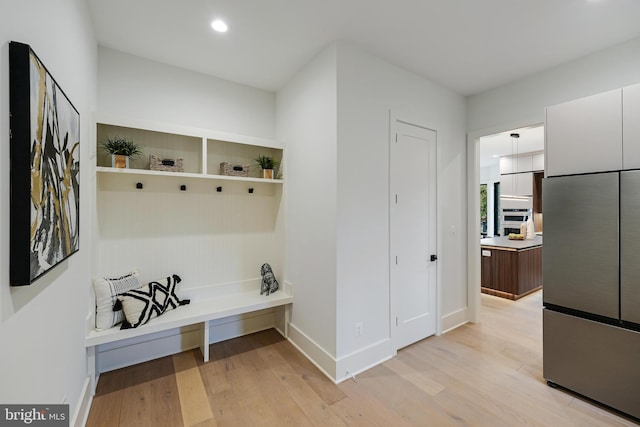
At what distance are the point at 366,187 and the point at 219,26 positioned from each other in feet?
5.76

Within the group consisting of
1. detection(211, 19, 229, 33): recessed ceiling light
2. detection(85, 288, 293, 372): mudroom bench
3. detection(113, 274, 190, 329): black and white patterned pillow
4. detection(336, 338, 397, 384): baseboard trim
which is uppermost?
detection(211, 19, 229, 33): recessed ceiling light

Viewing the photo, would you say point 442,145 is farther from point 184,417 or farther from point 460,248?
point 184,417

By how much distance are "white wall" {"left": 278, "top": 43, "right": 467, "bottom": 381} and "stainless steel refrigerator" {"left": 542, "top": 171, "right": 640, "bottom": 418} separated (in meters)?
1.30

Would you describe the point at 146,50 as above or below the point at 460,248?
above

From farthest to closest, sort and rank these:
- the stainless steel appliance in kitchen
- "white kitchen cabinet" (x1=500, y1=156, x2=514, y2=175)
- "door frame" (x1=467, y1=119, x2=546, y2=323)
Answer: "white kitchen cabinet" (x1=500, y1=156, x2=514, y2=175) < the stainless steel appliance in kitchen < "door frame" (x1=467, y1=119, x2=546, y2=323)

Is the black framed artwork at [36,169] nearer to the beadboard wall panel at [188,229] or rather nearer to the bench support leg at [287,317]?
the beadboard wall panel at [188,229]

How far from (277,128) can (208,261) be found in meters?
1.71

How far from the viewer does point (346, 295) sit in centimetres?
240

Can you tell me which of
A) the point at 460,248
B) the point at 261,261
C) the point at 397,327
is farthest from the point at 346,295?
the point at 460,248

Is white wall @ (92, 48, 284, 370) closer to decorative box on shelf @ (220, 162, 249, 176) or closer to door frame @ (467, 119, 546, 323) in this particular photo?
decorative box on shelf @ (220, 162, 249, 176)

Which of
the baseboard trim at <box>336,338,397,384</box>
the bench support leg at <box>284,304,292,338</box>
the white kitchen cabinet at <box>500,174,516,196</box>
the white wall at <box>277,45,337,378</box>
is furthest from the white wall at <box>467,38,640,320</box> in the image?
the white kitchen cabinet at <box>500,174,516,196</box>

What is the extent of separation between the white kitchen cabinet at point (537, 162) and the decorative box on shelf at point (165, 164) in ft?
22.9

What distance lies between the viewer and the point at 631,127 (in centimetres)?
191

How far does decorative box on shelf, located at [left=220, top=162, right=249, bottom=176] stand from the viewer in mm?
2871
